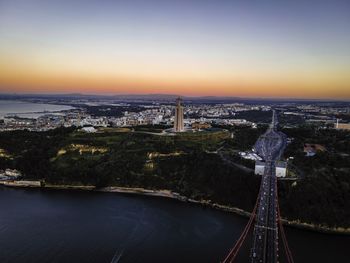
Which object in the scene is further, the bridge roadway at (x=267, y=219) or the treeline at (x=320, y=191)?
the treeline at (x=320, y=191)

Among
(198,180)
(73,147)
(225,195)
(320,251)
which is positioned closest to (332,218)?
(320,251)

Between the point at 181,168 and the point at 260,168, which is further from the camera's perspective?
the point at 181,168

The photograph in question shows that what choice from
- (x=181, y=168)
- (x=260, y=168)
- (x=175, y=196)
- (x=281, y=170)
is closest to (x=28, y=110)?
(x=181, y=168)

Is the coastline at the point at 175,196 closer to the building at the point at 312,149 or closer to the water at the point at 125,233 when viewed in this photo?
the water at the point at 125,233

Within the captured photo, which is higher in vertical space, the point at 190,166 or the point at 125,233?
the point at 190,166

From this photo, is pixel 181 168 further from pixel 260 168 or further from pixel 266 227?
pixel 266 227

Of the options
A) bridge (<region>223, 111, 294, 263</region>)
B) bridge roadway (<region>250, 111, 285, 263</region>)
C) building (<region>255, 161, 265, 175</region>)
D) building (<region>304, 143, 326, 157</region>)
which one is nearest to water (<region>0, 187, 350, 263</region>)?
bridge (<region>223, 111, 294, 263</region>)

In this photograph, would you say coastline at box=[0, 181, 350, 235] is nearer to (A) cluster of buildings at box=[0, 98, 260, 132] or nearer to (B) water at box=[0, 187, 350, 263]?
(B) water at box=[0, 187, 350, 263]

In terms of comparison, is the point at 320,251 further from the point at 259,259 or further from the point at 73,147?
the point at 73,147

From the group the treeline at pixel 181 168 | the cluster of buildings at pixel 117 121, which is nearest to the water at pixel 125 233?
the treeline at pixel 181 168
